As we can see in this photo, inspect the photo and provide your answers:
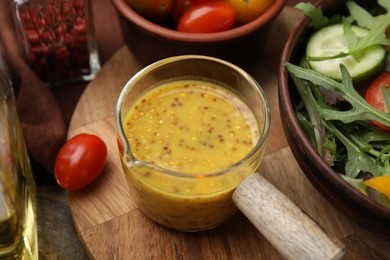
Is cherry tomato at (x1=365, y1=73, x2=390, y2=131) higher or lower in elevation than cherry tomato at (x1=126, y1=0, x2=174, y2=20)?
lower

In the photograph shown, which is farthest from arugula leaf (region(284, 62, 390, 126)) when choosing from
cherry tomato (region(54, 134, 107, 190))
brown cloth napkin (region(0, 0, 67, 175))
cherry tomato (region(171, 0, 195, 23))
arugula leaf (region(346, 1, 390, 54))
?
brown cloth napkin (region(0, 0, 67, 175))

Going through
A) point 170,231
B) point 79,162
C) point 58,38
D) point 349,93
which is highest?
point 349,93

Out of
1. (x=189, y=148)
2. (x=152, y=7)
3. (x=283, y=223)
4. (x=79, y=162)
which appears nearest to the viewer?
(x=283, y=223)

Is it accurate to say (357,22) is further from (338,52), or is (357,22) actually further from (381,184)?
(381,184)

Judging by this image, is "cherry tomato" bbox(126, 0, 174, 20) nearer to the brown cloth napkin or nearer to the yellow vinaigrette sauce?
the yellow vinaigrette sauce

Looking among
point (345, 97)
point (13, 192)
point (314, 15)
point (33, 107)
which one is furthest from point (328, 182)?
point (33, 107)

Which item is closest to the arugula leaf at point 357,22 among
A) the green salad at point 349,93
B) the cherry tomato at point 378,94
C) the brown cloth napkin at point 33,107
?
Answer: the green salad at point 349,93
